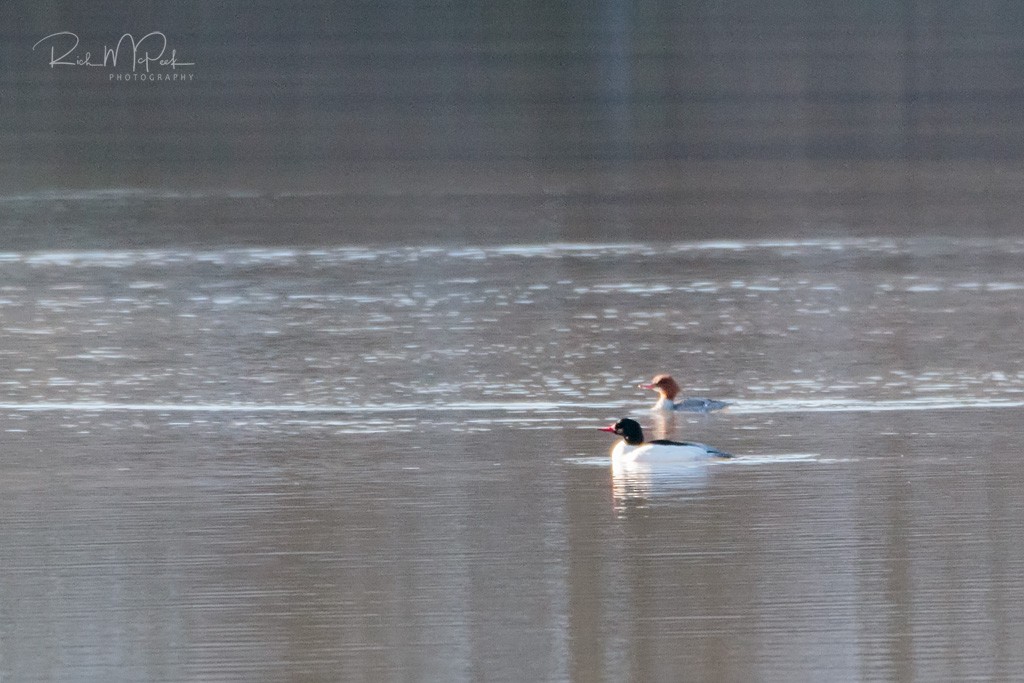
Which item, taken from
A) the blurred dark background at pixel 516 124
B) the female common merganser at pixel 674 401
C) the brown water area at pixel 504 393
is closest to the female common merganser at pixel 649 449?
the brown water area at pixel 504 393

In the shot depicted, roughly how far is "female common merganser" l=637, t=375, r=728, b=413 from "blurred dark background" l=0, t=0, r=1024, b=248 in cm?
546

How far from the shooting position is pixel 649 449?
25.0 feet

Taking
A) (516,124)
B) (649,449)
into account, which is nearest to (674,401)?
(649,449)

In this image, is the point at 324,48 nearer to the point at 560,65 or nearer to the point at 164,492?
the point at 560,65

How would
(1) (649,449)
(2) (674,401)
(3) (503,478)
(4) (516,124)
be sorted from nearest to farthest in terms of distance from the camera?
(3) (503,478) < (1) (649,449) < (2) (674,401) < (4) (516,124)

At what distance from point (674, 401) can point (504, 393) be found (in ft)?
2.74

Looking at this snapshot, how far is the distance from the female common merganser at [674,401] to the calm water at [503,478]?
10 centimetres

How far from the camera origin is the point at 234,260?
13.5 metres

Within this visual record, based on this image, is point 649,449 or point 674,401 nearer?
point 649,449

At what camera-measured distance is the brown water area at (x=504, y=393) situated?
561 centimetres

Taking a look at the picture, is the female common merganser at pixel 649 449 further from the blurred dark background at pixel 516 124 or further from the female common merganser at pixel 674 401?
the blurred dark background at pixel 516 124

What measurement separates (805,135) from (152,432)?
14.4m

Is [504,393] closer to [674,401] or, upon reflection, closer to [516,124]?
[674,401]

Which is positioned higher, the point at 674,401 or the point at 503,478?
the point at 674,401
